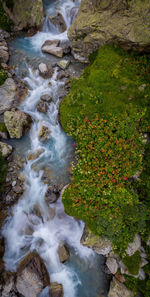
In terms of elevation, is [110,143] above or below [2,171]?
above

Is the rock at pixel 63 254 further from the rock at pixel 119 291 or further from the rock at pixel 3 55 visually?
the rock at pixel 3 55

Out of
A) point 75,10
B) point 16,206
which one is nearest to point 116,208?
point 16,206

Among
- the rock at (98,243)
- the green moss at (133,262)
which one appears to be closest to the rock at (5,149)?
the rock at (98,243)

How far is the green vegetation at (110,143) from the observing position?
23.3 ft

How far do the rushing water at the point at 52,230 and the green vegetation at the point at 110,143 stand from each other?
4.61 feet

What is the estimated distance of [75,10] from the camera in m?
15.5

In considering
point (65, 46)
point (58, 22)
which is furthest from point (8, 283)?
point (58, 22)

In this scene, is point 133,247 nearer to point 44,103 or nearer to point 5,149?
point 5,149

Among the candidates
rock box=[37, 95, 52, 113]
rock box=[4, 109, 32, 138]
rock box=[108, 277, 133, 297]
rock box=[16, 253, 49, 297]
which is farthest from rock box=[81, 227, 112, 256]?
rock box=[37, 95, 52, 113]

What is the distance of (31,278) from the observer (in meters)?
7.11

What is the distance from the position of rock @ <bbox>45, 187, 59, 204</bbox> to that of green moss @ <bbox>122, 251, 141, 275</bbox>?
4.16m

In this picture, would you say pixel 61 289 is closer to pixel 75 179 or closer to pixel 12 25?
pixel 75 179

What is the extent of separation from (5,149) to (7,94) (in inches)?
169

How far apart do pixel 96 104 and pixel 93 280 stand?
8888mm
